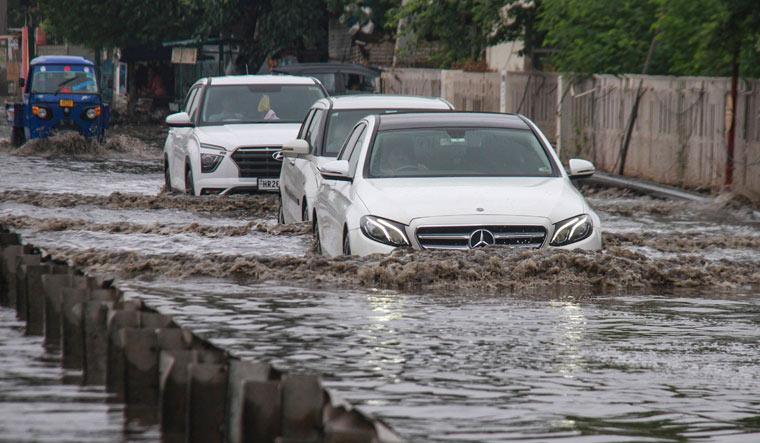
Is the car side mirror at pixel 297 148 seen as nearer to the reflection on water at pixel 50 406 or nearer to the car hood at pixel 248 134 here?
the car hood at pixel 248 134

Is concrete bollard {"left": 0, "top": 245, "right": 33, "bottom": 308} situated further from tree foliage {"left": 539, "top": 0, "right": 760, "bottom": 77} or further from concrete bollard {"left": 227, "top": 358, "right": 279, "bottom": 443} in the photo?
tree foliage {"left": 539, "top": 0, "right": 760, "bottom": 77}

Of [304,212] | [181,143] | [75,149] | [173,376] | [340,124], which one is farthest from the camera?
[75,149]

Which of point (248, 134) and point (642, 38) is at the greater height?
point (642, 38)

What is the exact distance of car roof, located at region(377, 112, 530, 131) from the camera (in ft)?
38.7

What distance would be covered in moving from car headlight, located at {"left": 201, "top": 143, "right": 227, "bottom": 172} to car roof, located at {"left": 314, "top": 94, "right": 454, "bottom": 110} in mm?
2919

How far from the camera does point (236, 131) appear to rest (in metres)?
18.2

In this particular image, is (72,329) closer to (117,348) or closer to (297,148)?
(117,348)

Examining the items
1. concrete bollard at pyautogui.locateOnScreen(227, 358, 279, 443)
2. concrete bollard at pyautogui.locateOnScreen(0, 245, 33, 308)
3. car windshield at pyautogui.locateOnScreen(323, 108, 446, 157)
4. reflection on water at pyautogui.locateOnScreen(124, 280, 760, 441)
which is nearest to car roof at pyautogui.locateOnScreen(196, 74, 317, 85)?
car windshield at pyautogui.locateOnScreen(323, 108, 446, 157)

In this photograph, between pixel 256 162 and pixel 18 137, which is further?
pixel 18 137

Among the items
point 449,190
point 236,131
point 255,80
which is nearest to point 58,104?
point 255,80

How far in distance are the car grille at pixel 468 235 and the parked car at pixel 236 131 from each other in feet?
23.2

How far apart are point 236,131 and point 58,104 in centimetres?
1499

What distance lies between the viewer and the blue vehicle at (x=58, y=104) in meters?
31.8

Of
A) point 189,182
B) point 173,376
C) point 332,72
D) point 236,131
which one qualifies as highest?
point 332,72
